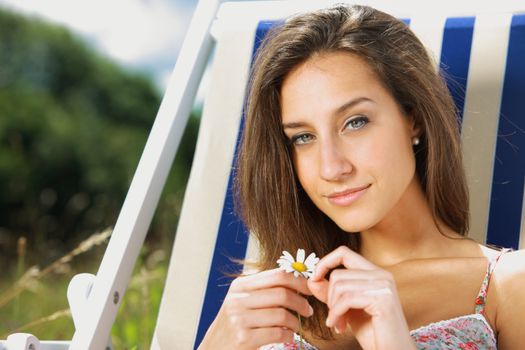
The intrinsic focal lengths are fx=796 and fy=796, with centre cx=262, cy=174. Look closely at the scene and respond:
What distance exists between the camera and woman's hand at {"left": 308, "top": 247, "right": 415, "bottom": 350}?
58.1 inches

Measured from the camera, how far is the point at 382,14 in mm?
2010

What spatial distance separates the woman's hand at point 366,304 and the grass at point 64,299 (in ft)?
3.55

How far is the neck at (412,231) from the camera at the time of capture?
199 cm

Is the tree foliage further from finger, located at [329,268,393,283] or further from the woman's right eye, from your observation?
finger, located at [329,268,393,283]

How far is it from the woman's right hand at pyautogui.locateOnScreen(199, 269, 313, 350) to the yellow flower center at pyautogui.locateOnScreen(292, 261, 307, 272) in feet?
0.20

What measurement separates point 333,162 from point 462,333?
1.57 ft

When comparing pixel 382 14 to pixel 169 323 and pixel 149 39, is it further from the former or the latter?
pixel 149 39

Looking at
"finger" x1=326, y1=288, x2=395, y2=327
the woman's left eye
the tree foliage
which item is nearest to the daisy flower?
"finger" x1=326, y1=288, x2=395, y2=327

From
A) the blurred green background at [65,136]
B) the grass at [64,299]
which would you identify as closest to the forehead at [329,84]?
the grass at [64,299]

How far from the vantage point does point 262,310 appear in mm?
1696

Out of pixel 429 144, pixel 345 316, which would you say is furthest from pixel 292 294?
pixel 429 144

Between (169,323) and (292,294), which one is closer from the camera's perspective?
(292,294)

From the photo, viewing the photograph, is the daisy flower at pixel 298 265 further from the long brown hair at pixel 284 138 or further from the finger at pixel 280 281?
the long brown hair at pixel 284 138

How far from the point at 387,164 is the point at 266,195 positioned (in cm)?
40
